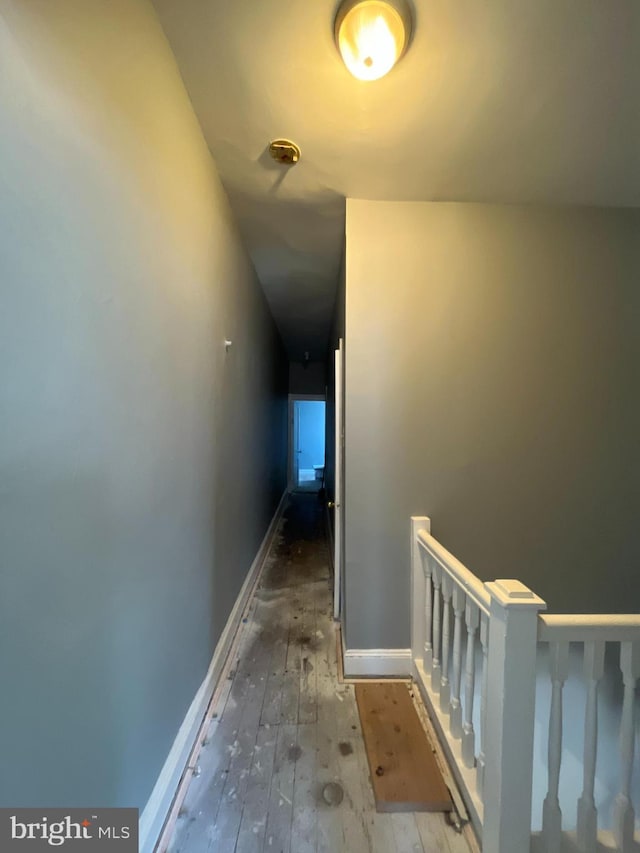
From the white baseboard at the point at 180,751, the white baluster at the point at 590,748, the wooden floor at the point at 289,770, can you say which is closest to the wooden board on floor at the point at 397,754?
the wooden floor at the point at 289,770

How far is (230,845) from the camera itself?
1168mm

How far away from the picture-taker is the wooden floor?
47.0 inches

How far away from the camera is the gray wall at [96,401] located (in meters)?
0.64

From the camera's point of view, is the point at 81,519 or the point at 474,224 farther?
the point at 474,224

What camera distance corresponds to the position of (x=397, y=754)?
4.91 feet

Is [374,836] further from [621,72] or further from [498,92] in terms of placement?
[621,72]

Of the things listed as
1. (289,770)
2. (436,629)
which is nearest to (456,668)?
(436,629)

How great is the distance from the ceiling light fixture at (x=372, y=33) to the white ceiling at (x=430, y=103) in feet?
0.15

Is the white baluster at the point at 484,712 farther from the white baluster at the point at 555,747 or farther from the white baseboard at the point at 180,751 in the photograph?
the white baseboard at the point at 180,751

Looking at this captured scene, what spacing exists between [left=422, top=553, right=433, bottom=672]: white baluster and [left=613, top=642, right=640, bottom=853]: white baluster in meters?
0.82

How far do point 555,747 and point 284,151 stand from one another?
2471 mm

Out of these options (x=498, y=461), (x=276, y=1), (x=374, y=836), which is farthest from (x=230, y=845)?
(x=276, y=1)

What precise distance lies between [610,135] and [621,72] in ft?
1.09

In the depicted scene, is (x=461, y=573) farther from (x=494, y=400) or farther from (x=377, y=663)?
(x=494, y=400)
